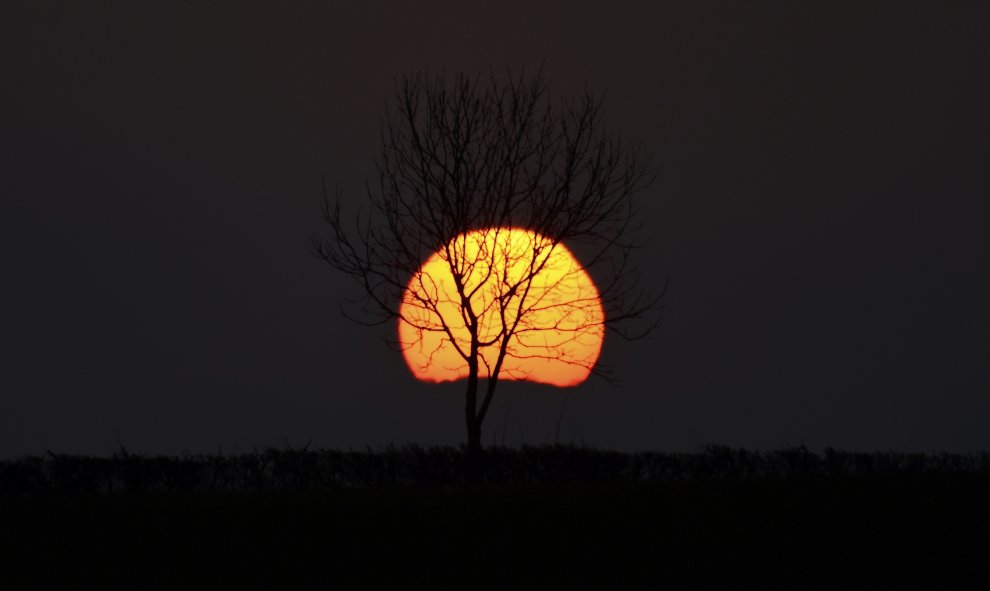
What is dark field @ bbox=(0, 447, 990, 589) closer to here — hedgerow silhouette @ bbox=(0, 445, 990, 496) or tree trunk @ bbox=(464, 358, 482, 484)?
hedgerow silhouette @ bbox=(0, 445, 990, 496)

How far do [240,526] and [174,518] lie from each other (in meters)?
0.97

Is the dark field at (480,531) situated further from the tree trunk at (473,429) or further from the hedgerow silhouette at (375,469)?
the tree trunk at (473,429)

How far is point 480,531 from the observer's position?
13.3 metres

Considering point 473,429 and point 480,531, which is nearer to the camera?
point 480,531

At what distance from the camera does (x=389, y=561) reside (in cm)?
1239

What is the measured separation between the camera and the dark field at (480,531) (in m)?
12.1

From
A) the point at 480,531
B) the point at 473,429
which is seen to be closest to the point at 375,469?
the point at 473,429

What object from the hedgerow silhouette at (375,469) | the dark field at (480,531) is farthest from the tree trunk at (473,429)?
the dark field at (480,531)

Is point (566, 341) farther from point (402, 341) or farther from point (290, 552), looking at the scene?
point (290, 552)

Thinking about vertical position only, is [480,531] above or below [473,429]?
below

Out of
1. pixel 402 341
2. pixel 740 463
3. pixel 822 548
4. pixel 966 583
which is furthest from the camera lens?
pixel 402 341

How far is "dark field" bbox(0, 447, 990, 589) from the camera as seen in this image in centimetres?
1208

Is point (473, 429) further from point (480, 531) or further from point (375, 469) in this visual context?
point (480, 531)

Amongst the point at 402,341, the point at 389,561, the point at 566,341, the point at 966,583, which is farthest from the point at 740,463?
the point at 389,561
